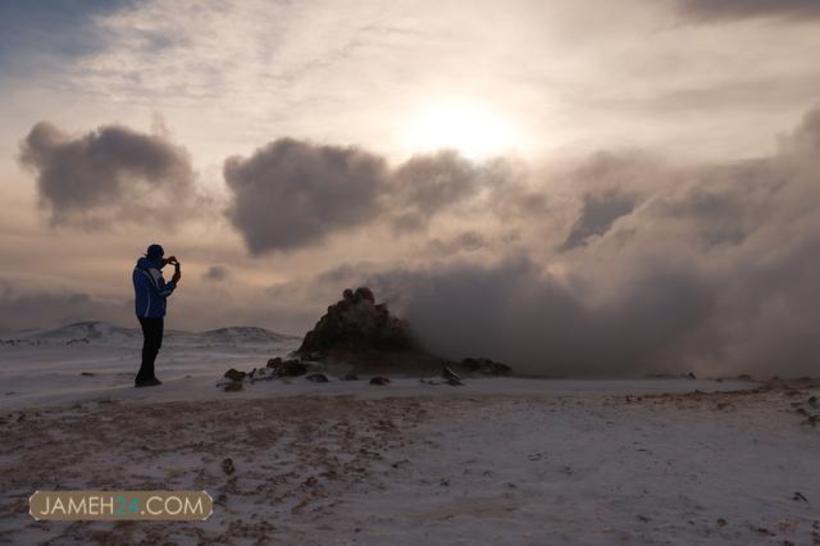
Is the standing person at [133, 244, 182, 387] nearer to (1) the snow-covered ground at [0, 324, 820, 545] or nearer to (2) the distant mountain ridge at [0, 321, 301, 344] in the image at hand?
(1) the snow-covered ground at [0, 324, 820, 545]

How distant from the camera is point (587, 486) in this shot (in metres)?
5.36

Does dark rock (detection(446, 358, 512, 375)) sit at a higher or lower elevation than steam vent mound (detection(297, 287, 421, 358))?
lower

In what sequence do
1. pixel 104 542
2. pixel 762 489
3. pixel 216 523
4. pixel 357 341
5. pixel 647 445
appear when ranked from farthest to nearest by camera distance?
pixel 357 341, pixel 647 445, pixel 762 489, pixel 216 523, pixel 104 542

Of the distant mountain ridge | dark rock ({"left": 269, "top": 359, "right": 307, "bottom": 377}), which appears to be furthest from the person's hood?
the distant mountain ridge

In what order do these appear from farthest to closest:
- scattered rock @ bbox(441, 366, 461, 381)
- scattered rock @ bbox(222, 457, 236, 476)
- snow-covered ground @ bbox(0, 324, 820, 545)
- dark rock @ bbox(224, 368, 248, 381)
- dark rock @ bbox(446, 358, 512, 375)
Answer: dark rock @ bbox(446, 358, 512, 375) < dark rock @ bbox(224, 368, 248, 381) < scattered rock @ bbox(441, 366, 461, 381) < scattered rock @ bbox(222, 457, 236, 476) < snow-covered ground @ bbox(0, 324, 820, 545)

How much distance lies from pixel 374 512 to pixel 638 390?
7.00 meters

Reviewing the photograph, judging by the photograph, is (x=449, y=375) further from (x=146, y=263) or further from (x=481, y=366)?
(x=146, y=263)

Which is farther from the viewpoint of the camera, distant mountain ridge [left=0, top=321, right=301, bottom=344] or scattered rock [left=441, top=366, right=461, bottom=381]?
distant mountain ridge [left=0, top=321, right=301, bottom=344]

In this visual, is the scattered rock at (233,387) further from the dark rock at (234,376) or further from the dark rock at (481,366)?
the dark rock at (481,366)

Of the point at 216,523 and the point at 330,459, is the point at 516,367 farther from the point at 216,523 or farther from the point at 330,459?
the point at 216,523

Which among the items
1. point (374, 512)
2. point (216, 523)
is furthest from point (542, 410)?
point (216, 523)

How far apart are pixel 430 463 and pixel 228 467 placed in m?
1.70

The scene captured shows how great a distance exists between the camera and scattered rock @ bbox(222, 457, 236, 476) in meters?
5.71

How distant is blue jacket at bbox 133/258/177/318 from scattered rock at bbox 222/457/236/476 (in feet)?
19.2
